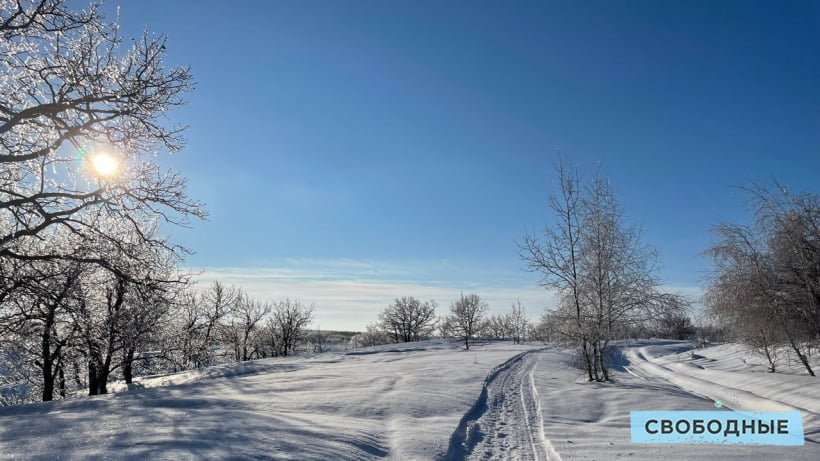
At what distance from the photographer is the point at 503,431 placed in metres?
9.94

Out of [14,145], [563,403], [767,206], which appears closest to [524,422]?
[563,403]

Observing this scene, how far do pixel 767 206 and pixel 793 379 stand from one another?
25.8 feet

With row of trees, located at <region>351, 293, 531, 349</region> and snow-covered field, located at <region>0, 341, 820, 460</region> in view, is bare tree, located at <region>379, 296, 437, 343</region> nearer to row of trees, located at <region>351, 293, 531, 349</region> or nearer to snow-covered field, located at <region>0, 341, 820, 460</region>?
row of trees, located at <region>351, 293, 531, 349</region>

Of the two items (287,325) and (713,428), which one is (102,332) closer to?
→ (713,428)

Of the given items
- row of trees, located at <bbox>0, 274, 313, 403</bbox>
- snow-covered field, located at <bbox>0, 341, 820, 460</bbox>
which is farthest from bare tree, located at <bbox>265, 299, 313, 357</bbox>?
snow-covered field, located at <bbox>0, 341, 820, 460</bbox>

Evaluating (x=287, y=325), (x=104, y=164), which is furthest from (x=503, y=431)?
(x=287, y=325)

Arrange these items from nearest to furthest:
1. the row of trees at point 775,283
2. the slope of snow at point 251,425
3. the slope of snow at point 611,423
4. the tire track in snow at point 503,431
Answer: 1. the slope of snow at point 251,425
2. the slope of snow at point 611,423
3. the tire track in snow at point 503,431
4. the row of trees at point 775,283

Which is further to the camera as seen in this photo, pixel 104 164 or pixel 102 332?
pixel 102 332

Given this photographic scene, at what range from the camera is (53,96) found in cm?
780

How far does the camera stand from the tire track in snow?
802 centimetres

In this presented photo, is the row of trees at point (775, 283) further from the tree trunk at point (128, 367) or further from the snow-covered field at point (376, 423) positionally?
the tree trunk at point (128, 367)

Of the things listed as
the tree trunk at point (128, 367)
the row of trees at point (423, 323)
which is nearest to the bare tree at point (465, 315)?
the row of trees at point (423, 323)

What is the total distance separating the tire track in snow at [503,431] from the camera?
8.02 m

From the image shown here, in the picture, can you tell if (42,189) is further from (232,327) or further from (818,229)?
(232,327)
